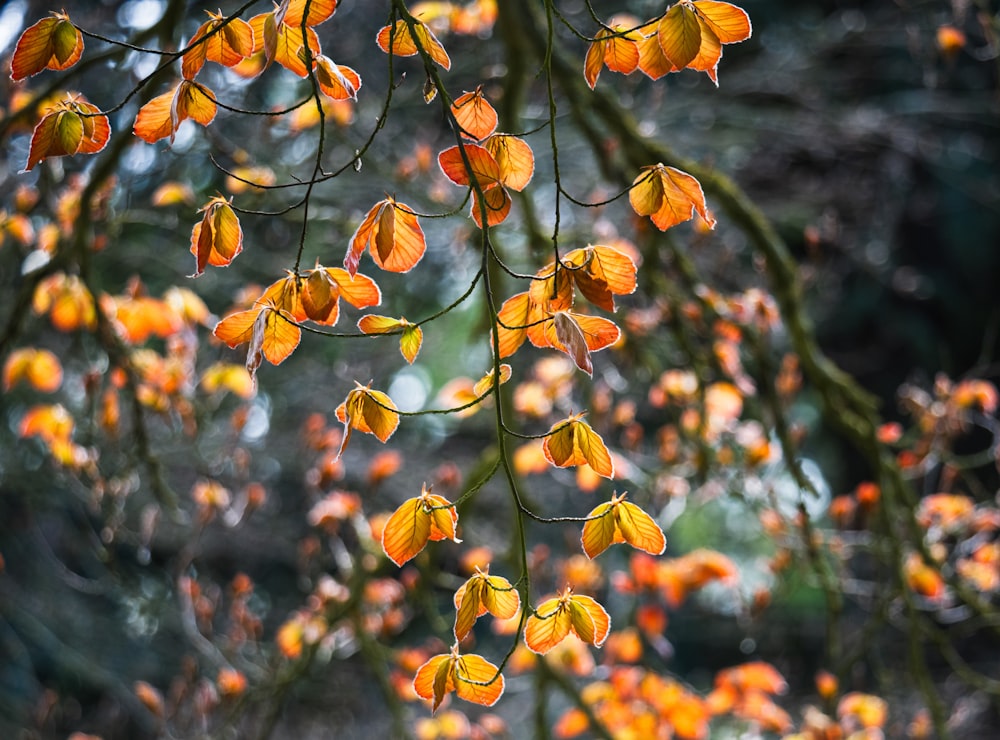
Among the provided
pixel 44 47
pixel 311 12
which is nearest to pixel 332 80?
pixel 311 12

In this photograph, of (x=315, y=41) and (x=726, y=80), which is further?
(x=726, y=80)

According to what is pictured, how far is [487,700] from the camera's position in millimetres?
924

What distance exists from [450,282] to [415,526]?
12.2 ft

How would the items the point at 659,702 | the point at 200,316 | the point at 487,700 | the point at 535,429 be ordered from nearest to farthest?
the point at 487,700, the point at 200,316, the point at 659,702, the point at 535,429

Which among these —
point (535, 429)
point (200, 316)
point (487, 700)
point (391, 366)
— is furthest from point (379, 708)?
point (487, 700)

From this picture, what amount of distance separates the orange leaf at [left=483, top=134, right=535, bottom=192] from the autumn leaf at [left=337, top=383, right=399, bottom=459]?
0.25 m

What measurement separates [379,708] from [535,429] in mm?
3147

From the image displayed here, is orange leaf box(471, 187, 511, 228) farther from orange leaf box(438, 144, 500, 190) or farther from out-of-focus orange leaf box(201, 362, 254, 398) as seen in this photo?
out-of-focus orange leaf box(201, 362, 254, 398)

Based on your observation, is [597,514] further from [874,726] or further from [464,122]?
[874,726]

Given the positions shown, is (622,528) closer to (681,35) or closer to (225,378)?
(681,35)

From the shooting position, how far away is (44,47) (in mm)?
909

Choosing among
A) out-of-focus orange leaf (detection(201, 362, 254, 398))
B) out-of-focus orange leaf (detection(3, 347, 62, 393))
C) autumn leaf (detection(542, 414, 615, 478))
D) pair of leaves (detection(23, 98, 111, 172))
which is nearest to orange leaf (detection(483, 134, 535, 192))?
autumn leaf (detection(542, 414, 615, 478))

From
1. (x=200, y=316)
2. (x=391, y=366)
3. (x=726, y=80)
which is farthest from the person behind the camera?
(x=391, y=366)

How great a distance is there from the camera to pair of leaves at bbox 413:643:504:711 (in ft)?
3.00
